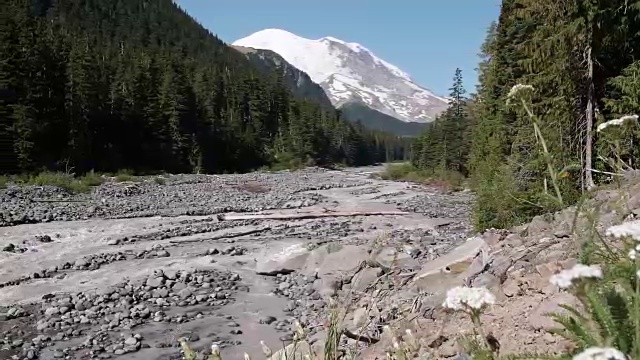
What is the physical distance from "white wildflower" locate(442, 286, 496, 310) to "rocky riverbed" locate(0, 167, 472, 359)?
2.38 ft

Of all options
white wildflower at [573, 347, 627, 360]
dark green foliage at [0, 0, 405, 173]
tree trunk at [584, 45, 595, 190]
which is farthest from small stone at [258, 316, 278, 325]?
dark green foliage at [0, 0, 405, 173]

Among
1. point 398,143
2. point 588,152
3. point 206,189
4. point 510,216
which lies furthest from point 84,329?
point 398,143

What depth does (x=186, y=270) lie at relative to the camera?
1465cm

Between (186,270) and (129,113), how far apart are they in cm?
4273

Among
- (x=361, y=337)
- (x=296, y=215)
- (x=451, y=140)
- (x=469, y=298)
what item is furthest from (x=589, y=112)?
(x=451, y=140)

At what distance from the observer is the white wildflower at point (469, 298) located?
1538 mm

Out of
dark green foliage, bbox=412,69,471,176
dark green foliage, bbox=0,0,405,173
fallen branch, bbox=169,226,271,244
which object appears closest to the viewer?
fallen branch, bbox=169,226,271,244

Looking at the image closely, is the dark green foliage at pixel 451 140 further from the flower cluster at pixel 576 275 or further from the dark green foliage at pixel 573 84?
the flower cluster at pixel 576 275

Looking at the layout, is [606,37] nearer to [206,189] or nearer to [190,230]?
[190,230]

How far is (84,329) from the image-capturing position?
10.4 meters

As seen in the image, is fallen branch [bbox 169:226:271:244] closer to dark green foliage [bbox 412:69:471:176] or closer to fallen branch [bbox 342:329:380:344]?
fallen branch [bbox 342:329:380:344]

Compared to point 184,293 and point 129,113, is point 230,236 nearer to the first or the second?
point 184,293

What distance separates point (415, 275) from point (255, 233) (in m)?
12.6

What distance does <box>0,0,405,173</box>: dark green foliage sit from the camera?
41491 millimetres
